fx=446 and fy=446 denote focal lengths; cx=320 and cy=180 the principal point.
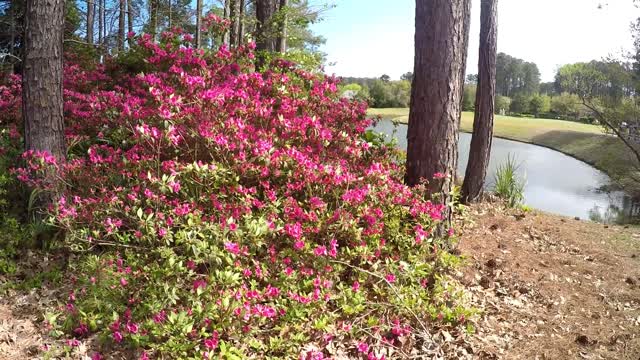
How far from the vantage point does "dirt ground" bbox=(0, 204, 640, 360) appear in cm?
332

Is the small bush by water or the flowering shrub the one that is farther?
the small bush by water

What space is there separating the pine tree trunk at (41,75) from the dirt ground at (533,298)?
3.73ft

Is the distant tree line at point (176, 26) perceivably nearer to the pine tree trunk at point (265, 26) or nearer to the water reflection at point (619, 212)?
the pine tree trunk at point (265, 26)

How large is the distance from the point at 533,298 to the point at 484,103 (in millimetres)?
3873

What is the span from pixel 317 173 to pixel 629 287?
3.84 m

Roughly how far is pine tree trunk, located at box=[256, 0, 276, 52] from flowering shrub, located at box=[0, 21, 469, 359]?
305 cm

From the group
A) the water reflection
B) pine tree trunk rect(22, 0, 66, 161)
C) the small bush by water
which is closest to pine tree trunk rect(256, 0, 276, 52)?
pine tree trunk rect(22, 0, 66, 161)

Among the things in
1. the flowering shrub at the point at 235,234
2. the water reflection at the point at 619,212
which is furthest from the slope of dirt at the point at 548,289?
the water reflection at the point at 619,212

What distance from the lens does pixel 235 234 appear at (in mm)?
3271

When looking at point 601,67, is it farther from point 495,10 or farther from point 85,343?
point 85,343

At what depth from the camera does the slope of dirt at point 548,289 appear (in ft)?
12.1

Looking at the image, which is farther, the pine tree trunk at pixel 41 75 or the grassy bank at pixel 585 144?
the grassy bank at pixel 585 144

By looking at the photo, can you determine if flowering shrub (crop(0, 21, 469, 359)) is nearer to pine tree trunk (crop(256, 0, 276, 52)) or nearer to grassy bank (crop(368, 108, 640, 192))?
pine tree trunk (crop(256, 0, 276, 52))

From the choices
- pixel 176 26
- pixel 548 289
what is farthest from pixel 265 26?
pixel 548 289
